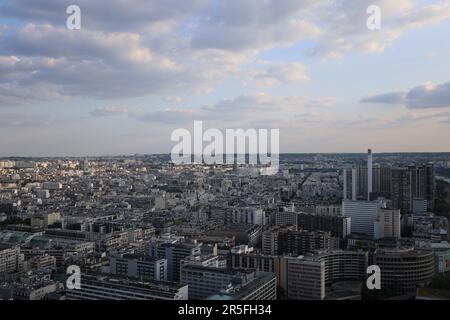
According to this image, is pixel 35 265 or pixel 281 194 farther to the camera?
pixel 281 194

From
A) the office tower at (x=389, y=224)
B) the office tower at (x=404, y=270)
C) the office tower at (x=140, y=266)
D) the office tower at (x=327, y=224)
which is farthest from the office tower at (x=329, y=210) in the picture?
the office tower at (x=140, y=266)

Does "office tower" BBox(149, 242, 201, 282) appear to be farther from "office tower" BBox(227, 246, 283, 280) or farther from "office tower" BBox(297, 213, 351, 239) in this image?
"office tower" BBox(297, 213, 351, 239)

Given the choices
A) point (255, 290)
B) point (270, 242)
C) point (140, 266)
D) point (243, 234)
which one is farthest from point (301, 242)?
point (255, 290)

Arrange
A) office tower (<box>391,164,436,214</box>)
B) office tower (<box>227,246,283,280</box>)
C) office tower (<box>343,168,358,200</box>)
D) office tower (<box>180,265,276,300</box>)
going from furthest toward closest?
office tower (<box>343,168,358,200</box>), office tower (<box>391,164,436,214</box>), office tower (<box>227,246,283,280</box>), office tower (<box>180,265,276,300</box>)

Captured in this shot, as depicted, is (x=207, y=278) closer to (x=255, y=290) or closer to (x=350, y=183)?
(x=255, y=290)

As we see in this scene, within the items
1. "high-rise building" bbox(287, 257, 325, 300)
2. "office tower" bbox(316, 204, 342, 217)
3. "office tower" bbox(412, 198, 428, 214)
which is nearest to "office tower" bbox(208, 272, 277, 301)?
"high-rise building" bbox(287, 257, 325, 300)
